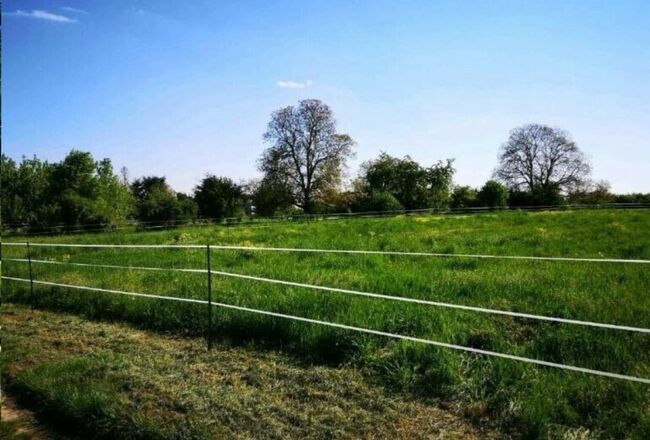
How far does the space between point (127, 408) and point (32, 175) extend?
74051mm

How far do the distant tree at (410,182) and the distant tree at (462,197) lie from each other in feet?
3.22

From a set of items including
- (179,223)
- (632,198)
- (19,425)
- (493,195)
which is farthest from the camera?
(632,198)

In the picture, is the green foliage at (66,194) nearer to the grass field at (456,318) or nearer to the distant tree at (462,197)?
the grass field at (456,318)

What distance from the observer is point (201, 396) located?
4500 millimetres

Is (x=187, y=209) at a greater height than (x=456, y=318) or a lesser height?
greater

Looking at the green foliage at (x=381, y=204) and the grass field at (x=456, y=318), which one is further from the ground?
the green foliage at (x=381, y=204)

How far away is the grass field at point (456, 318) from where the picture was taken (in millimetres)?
4000

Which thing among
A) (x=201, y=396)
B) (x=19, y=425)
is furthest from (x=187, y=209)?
(x=201, y=396)

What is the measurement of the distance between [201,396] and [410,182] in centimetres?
5329

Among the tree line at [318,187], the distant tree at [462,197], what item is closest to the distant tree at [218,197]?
the tree line at [318,187]

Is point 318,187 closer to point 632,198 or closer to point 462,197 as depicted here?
point 462,197

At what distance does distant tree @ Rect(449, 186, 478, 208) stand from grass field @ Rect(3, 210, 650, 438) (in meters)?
42.8

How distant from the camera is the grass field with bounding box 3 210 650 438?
4.00 metres

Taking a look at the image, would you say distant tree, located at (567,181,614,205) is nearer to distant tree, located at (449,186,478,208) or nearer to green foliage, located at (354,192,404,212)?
distant tree, located at (449,186,478,208)
